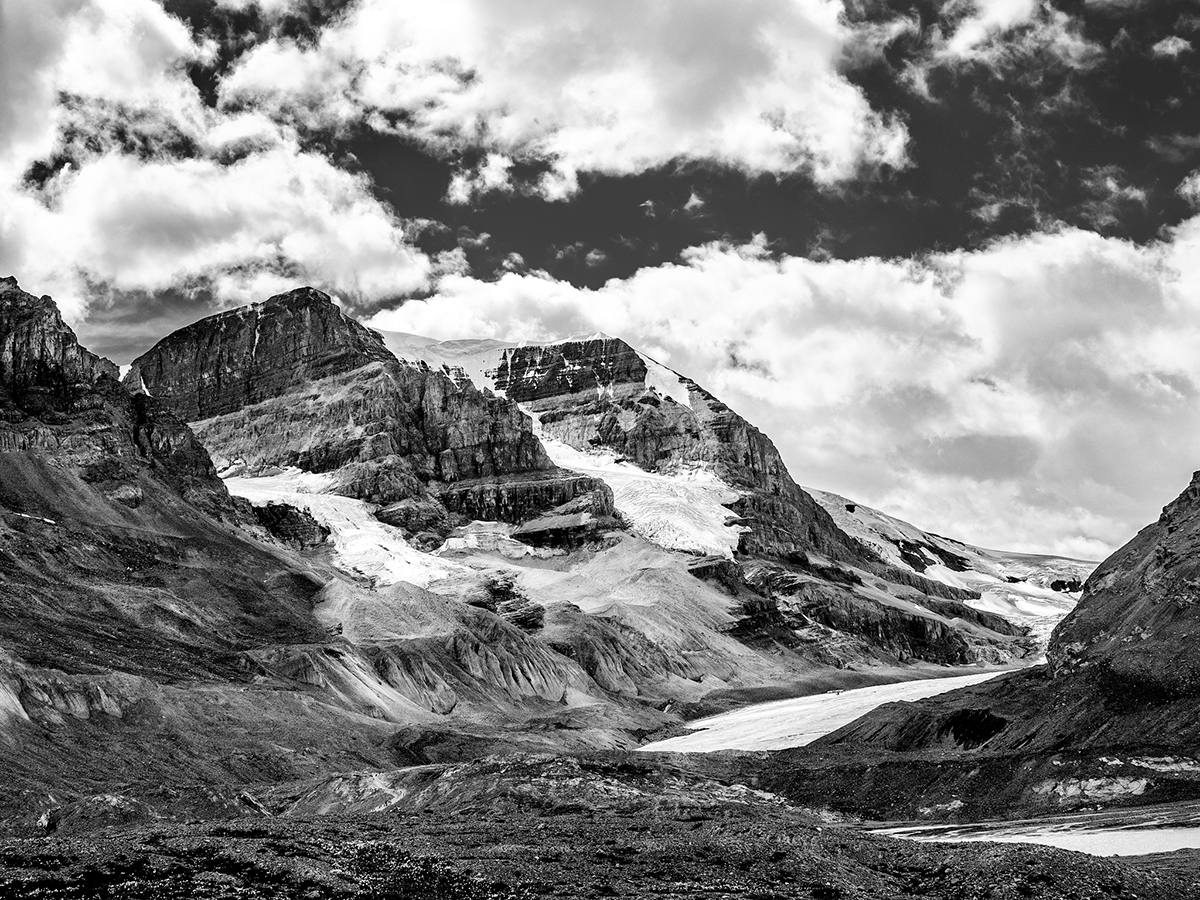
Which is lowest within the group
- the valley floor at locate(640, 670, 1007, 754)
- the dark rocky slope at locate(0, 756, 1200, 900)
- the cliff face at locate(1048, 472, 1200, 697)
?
the valley floor at locate(640, 670, 1007, 754)

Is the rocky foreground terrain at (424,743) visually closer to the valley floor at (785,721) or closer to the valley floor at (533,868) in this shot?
the valley floor at (533,868)

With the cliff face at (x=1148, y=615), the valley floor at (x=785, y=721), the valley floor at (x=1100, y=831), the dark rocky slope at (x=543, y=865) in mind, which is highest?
the cliff face at (x=1148, y=615)

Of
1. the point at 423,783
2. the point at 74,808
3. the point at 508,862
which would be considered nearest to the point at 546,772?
the point at 423,783

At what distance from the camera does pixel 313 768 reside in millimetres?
99062

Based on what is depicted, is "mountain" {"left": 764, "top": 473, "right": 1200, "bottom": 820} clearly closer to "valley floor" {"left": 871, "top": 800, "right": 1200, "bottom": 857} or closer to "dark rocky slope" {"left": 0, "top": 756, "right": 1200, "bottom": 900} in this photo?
"valley floor" {"left": 871, "top": 800, "right": 1200, "bottom": 857}

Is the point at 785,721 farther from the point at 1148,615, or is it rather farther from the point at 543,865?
the point at 543,865

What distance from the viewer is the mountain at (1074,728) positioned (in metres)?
61.0

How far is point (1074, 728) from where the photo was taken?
72625 millimetres

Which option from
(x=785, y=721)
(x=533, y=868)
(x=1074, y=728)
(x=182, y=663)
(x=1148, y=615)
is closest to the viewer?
(x=533, y=868)

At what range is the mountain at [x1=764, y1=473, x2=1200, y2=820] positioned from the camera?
61.0 m

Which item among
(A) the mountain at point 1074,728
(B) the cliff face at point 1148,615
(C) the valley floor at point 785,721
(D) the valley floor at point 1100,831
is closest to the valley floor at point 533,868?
(D) the valley floor at point 1100,831

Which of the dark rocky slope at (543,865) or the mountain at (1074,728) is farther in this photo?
Answer: the mountain at (1074,728)

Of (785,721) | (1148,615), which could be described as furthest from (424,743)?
(1148,615)

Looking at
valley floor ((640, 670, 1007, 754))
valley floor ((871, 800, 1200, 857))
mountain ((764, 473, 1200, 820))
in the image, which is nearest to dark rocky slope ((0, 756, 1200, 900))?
valley floor ((871, 800, 1200, 857))
